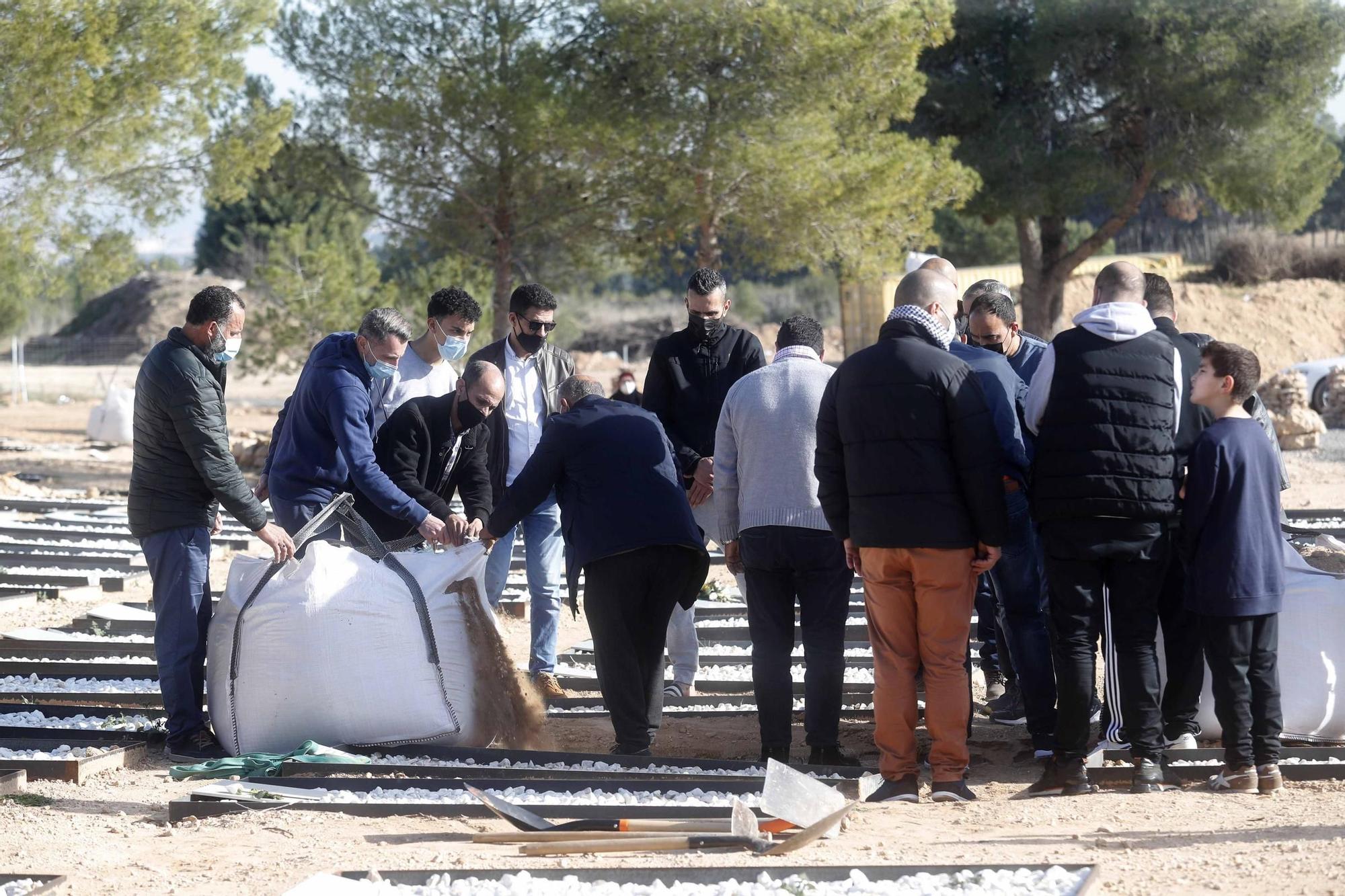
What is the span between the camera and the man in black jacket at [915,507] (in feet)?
15.9

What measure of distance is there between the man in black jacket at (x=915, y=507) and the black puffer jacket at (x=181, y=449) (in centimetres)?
226

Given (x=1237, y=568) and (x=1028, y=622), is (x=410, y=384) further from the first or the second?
(x=1237, y=568)

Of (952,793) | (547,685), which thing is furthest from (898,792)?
(547,685)

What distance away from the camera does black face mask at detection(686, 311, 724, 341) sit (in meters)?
6.40

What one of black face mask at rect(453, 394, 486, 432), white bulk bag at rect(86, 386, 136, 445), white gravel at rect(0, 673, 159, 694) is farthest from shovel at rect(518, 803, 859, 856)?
white bulk bag at rect(86, 386, 136, 445)

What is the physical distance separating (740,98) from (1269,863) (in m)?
14.8

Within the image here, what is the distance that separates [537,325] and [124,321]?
4867 cm

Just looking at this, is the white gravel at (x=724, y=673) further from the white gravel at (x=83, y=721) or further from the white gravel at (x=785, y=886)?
the white gravel at (x=785, y=886)

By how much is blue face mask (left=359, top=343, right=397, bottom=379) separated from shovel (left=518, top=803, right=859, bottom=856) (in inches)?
95.5

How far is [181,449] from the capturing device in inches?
218

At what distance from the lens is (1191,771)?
200 inches

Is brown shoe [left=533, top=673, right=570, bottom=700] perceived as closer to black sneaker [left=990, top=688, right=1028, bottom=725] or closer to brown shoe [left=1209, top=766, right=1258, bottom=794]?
black sneaker [left=990, top=688, right=1028, bottom=725]

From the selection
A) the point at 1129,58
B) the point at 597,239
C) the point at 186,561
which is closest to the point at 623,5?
the point at 597,239

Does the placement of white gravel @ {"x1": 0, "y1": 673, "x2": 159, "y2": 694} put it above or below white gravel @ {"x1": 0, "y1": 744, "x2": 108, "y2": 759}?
above
